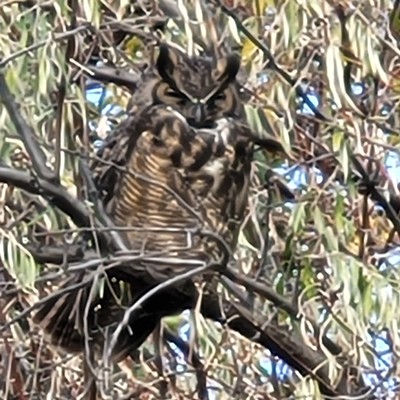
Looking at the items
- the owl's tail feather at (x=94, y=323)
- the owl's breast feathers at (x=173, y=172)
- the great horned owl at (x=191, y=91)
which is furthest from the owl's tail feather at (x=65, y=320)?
A: the great horned owl at (x=191, y=91)

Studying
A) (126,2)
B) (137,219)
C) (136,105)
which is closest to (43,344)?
(137,219)

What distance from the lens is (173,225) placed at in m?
2.65

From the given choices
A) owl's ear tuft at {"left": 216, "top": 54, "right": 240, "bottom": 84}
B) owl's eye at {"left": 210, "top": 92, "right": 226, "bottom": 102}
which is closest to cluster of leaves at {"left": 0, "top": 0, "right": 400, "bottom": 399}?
owl's ear tuft at {"left": 216, "top": 54, "right": 240, "bottom": 84}

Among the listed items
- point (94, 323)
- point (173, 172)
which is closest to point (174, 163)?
point (173, 172)

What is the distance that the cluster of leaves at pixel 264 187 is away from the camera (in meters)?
2.00

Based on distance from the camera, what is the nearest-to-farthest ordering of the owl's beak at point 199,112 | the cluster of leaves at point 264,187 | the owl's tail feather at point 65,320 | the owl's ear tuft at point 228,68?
the cluster of leaves at point 264,187 → the owl's tail feather at point 65,320 → the owl's ear tuft at point 228,68 → the owl's beak at point 199,112

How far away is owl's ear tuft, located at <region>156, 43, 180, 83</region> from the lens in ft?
8.35

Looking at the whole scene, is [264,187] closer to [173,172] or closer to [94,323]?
[173,172]

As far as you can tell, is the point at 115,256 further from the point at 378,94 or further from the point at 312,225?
the point at 378,94

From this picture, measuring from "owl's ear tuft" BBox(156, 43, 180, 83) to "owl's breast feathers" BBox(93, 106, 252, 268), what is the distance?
73mm

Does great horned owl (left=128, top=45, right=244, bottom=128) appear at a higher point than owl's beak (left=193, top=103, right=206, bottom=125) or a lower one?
higher

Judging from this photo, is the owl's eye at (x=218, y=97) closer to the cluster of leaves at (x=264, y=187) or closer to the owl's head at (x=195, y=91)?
the owl's head at (x=195, y=91)

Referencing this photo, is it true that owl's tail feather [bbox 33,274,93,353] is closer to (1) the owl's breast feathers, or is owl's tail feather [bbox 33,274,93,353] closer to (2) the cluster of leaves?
(2) the cluster of leaves

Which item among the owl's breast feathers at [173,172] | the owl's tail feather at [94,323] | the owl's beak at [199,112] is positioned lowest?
the owl's tail feather at [94,323]
